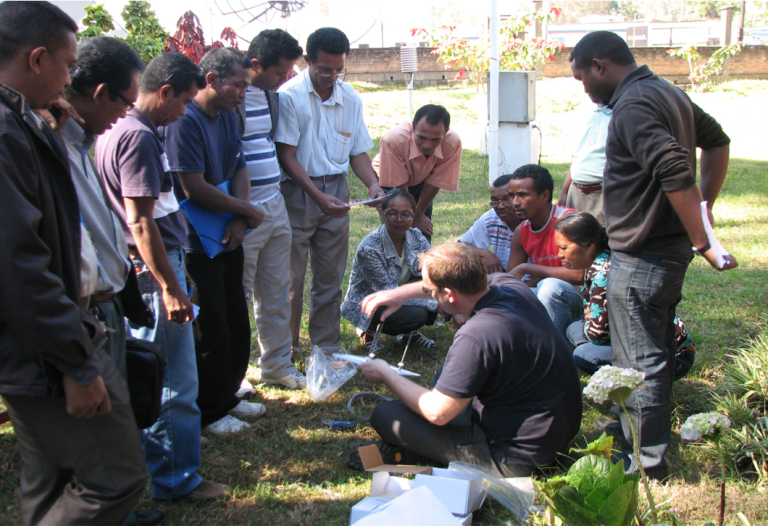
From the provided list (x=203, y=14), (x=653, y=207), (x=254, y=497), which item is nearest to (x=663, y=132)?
(x=653, y=207)

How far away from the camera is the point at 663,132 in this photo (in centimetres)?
244

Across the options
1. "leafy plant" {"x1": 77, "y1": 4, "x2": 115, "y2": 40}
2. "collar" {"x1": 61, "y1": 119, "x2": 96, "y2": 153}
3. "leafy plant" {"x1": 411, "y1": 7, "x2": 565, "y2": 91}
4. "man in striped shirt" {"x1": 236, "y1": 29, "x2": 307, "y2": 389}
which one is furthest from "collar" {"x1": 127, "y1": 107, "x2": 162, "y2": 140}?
"leafy plant" {"x1": 411, "y1": 7, "x2": 565, "y2": 91}

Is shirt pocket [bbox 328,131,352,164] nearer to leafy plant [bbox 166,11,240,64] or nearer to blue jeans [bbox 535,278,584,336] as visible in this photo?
blue jeans [bbox 535,278,584,336]

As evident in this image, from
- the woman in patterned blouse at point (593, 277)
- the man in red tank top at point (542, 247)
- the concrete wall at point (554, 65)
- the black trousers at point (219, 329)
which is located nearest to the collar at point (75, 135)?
the black trousers at point (219, 329)

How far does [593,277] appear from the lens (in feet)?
11.2

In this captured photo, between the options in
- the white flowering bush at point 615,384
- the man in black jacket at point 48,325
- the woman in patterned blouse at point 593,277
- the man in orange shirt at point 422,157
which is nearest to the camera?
the man in black jacket at point 48,325

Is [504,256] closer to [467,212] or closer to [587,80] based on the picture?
[587,80]

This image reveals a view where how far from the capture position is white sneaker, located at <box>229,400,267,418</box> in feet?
11.3

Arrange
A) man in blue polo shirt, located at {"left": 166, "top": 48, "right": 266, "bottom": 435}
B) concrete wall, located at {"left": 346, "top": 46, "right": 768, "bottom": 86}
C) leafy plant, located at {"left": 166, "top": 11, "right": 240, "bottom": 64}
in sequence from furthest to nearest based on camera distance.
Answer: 1. concrete wall, located at {"left": 346, "top": 46, "right": 768, "bottom": 86}
2. leafy plant, located at {"left": 166, "top": 11, "right": 240, "bottom": 64}
3. man in blue polo shirt, located at {"left": 166, "top": 48, "right": 266, "bottom": 435}

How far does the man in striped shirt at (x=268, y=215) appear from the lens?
351cm

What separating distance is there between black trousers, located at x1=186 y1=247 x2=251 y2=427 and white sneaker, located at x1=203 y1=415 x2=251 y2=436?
0.04 meters

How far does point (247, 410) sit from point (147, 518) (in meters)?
1.03

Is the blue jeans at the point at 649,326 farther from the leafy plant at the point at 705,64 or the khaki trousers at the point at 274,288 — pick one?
the leafy plant at the point at 705,64

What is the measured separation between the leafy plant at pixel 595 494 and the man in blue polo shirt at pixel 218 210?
189 centimetres
